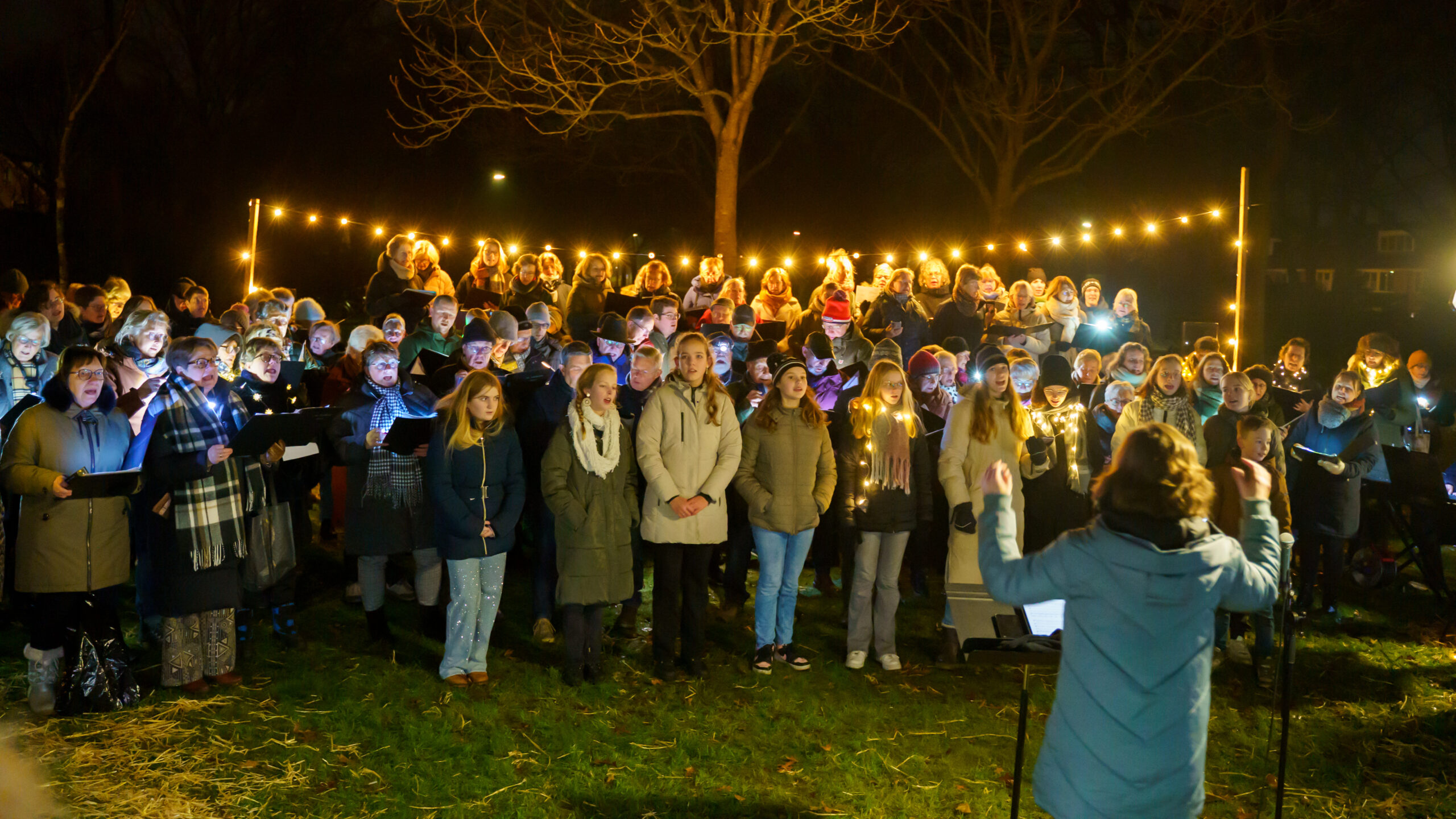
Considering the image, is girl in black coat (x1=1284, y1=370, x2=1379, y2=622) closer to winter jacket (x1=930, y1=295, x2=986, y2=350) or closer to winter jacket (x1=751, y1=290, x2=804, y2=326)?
winter jacket (x1=930, y1=295, x2=986, y2=350)

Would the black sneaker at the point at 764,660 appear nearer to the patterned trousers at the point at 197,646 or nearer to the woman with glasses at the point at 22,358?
the patterned trousers at the point at 197,646

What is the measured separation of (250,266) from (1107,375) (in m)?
8.02

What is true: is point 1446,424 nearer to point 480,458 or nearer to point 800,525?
point 800,525

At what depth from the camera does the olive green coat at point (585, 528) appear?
604cm

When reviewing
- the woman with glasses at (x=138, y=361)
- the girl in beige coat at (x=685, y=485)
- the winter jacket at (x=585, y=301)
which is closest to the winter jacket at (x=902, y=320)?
the winter jacket at (x=585, y=301)

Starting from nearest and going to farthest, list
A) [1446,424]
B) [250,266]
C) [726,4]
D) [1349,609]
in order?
1. [1349,609]
2. [1446,424]
3. [250,266]
4. [726,4]

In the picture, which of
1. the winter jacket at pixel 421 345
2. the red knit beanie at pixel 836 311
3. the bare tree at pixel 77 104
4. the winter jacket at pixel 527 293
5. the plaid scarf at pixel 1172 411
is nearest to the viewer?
Result: the plaid scarf at pixel 1172 411

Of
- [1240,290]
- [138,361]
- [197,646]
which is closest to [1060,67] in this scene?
[1240,290]

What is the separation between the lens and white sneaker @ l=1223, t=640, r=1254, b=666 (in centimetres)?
684

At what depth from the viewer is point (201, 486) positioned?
5641mm

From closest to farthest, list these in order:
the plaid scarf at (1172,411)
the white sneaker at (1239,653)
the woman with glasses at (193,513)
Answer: the woman with glasses at (193,513) < the white sneaker at (1239,653) < the plaid scarf at (1172,411)

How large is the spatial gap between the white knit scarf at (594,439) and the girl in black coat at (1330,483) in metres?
5.05

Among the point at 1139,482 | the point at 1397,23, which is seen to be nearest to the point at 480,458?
the point at 1139,482

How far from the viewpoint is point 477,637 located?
6.15m
